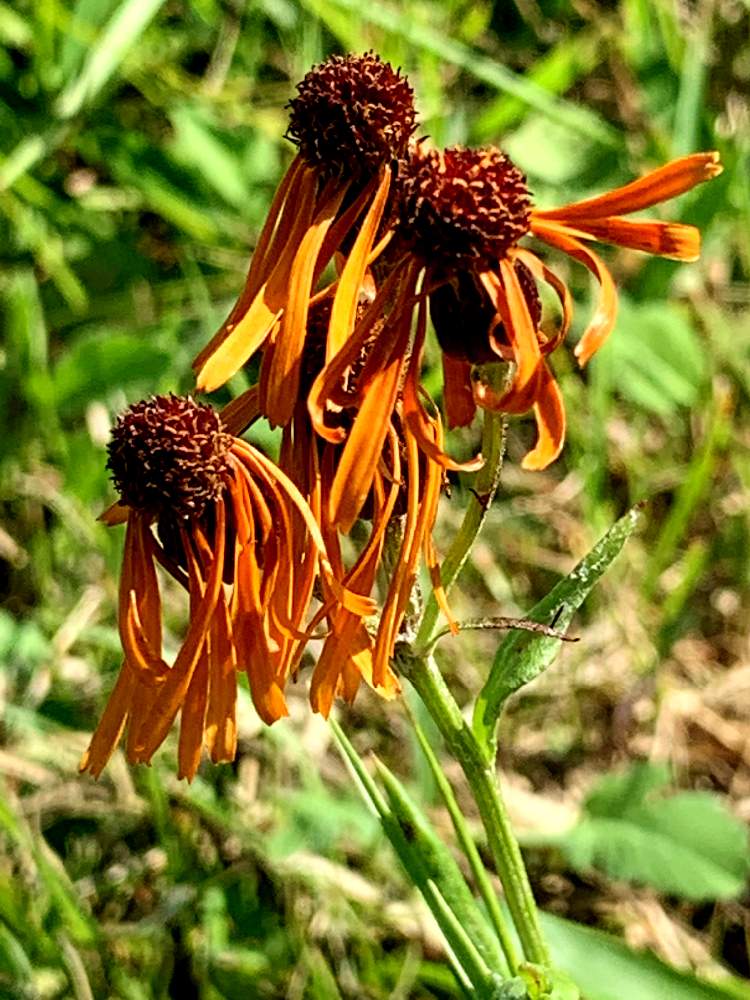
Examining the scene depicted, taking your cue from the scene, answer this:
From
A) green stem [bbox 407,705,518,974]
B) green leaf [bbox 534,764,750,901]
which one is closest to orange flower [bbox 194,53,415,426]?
green stem [bbox 407,705,518,974]

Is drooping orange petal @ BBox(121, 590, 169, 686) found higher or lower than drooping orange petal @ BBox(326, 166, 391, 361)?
lower

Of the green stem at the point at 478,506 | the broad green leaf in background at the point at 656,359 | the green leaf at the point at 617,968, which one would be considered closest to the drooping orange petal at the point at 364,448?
the green stem at the point at 478,506

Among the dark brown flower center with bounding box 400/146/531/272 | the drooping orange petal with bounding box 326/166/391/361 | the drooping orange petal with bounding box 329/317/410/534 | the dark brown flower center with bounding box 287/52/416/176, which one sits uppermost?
the dark brown flower center with bounding box 287/52/416/176

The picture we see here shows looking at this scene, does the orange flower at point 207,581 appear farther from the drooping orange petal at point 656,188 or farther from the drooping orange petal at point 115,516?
the drooping orange petal at point 656,188

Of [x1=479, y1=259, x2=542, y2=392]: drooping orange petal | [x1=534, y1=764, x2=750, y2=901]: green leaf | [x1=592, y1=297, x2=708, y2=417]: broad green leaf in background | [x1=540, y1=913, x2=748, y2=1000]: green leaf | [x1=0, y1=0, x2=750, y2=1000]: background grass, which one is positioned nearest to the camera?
[x1=479, y1=259, x2=542, y2=392]: drooping orange petal

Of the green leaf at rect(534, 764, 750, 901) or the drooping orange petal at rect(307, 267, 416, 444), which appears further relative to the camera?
the green leaf at rect(534, 764, 750, 901)

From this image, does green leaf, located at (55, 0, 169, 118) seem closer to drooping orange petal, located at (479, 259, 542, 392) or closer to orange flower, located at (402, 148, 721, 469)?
orange flower, located at (402, 148, 721, 469)

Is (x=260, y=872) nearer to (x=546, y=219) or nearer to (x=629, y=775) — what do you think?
(x=629, y=775)
